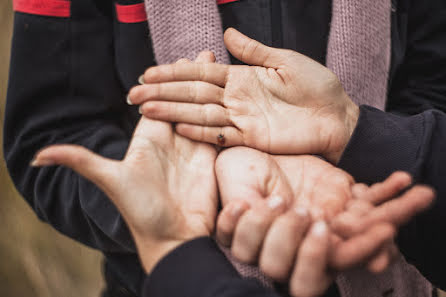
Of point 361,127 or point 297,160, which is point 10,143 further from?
point 361,127

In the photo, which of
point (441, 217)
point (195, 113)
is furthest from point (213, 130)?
point (441, 217)

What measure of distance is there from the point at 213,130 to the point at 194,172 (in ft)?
0.26

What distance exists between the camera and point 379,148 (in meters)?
0.53

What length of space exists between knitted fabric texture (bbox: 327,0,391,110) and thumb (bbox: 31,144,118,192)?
471mm

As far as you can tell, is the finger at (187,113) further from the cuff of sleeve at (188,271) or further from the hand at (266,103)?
the cuff of sleeve at (188,271)

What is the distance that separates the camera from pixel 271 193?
47 centimetres

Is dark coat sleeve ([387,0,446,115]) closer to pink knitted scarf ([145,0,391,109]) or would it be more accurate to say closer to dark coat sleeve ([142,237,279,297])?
pink knitted scarf ([145,0,391,109])

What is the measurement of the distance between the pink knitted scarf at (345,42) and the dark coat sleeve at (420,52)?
58 millimetres

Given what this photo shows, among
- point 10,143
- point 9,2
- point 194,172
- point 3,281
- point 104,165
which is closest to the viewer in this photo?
point 104,165

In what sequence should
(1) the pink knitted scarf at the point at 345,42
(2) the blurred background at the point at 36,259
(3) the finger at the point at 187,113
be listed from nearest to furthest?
(3) the finger at the point at 187,113
(1) the pink knitted scarf at the point at 345,42
(2) the blurred background at the point at 36,259

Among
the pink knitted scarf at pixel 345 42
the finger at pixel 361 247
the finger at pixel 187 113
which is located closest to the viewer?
the finger at pixel 361 247

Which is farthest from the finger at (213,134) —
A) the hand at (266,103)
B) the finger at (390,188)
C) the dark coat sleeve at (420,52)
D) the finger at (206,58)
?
the dark coat sleeve at (420,52)

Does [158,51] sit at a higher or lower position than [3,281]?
higher

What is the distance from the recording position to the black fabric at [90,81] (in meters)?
0.56
